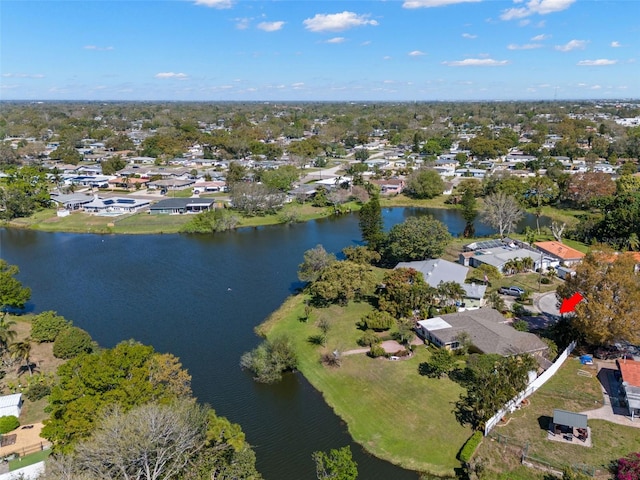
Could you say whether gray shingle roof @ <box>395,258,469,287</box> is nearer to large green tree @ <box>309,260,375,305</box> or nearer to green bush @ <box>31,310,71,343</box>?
large green tree @ <box>309,260,375,305</box>

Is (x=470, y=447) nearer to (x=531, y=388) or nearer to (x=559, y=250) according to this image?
(x=531, y=388)

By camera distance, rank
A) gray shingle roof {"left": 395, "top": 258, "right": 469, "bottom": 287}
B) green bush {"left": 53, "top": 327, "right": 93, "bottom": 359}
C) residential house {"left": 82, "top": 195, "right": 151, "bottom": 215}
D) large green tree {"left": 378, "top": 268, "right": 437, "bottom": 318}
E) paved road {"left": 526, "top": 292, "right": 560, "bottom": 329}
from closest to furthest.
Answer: green bush {"left": 53, "top": 327, "right": 93, "bottom": 359} → paved road {"left": 526, "top": 292, "right": 560, "bottom": 329} → large green tree {"left": 378, "top": 268, "right": 437, "bottom": 318} → gray shingle roof {"left": 395, "top": 258, "right": 469, "bottom": 287} → residential house {"left": 82, "top": 195, "right": 151, "bottom": 215}

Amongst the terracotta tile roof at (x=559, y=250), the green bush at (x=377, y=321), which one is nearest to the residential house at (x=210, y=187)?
the terracotta tile roof at (x=559, y=250)

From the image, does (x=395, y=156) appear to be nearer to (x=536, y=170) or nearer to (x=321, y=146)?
(x=321, y=146)

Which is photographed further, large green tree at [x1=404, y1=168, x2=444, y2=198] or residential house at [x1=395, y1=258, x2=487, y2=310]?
large green tree at [x1=404, y1=168, x2=444, y2=198]

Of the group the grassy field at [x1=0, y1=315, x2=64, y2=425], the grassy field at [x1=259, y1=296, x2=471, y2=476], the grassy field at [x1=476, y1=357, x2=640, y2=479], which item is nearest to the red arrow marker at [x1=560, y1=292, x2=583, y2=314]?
the grassy field at [x1=476, y1=357, x2=640, y2=479]

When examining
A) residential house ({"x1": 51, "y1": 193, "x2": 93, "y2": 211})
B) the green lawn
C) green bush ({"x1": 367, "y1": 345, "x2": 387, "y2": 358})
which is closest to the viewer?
the green lawn

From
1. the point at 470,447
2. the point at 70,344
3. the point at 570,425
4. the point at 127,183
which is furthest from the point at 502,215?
the point at 127,183

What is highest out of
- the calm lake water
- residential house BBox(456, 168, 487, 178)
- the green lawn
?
residential house BBox(456, 168, 487, 178)

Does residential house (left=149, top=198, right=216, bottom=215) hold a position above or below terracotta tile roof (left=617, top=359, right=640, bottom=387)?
below
